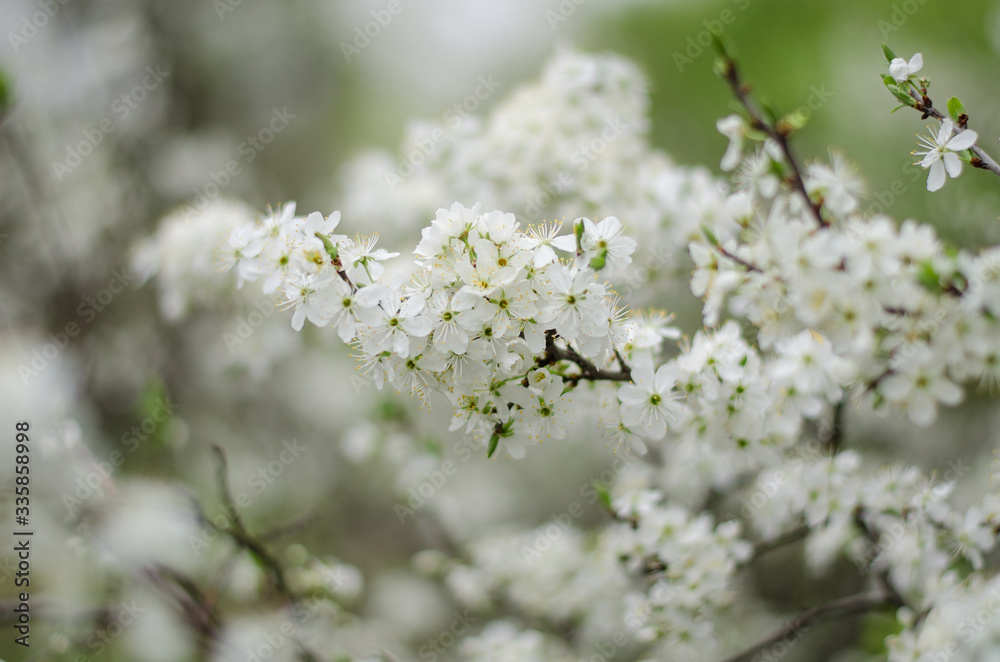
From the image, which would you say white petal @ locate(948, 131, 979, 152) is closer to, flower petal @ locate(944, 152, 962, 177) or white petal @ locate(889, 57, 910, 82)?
Answer: flower petal @ locate(944, 152, 962, 177)

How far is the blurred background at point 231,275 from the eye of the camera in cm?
328

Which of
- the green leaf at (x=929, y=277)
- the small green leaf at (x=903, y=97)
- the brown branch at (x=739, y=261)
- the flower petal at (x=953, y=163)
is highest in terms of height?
the small green leaf at (x=903, y=97)

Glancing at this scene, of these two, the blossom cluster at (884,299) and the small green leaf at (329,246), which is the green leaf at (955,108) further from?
the small green leaf at (329,246)

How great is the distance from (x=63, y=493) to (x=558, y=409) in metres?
2.48

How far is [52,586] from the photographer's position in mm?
3600

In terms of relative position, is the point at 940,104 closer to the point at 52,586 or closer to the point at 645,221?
the point at 645,221

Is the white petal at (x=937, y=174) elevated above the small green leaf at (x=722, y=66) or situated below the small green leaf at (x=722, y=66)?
below

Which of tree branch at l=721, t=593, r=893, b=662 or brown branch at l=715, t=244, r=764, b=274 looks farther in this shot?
tree branch at l=721, t=593, r=893, b=662

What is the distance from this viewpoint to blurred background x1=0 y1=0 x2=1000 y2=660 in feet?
10.8

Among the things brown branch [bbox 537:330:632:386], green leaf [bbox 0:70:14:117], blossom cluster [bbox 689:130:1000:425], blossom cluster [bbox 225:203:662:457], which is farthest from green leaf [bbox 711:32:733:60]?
green leaf [bbox 0:70:14:117]

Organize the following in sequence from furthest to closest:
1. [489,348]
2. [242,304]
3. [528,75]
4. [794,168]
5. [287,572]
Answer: [528,75]
[242,304]
[287,572]
[794,168]
[489,348]

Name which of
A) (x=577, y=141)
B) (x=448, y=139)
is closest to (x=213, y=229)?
(x=448, y=139)

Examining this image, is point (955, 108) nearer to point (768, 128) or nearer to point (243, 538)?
point (768, 128)

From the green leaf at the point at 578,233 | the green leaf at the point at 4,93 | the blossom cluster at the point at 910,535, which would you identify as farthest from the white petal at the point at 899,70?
the green leaf at the point at 4,93
